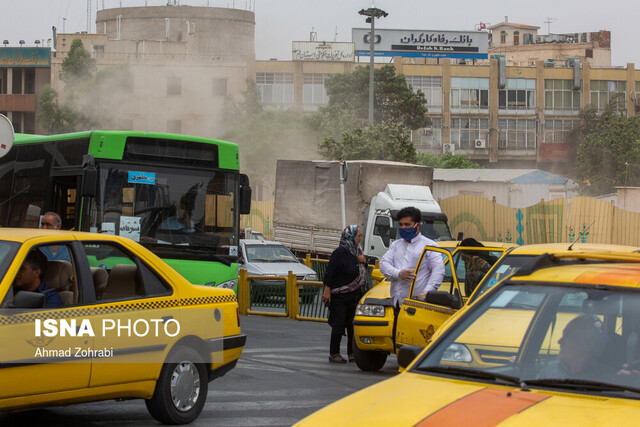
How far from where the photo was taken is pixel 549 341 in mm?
4469

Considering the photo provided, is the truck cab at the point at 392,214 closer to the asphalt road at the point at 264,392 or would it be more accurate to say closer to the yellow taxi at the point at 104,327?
the asphalt road at the point at 264,392

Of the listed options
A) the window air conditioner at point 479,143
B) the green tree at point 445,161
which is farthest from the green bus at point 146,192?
the window air conditioner at point 479,143

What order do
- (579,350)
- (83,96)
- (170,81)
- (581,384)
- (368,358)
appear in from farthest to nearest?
(170,81), (83,96), (368,358), (579,350), (581,384)

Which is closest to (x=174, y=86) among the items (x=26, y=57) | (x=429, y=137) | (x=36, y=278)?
(x=26, y=57)

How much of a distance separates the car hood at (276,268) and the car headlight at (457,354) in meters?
17.6

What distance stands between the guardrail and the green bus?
525 centimetres

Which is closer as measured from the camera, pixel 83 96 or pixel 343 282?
pixel 343 282

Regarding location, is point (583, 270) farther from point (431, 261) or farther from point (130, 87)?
point (130, 87)

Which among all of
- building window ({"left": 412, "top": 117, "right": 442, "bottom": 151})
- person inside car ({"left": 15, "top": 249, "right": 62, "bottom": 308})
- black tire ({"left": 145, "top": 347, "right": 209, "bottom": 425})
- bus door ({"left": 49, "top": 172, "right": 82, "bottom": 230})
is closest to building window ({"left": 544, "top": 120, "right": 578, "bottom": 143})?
building window ({"left": 412, "top": 117, "right": 442, "bottom": 151})

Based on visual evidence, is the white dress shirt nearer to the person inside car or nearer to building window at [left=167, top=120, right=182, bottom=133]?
the person inside car

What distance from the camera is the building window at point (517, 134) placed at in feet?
272

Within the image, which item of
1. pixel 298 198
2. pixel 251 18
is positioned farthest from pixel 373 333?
pixel 251 18

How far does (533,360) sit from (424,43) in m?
84.6

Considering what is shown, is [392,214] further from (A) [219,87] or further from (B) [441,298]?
(A) [219,87]
